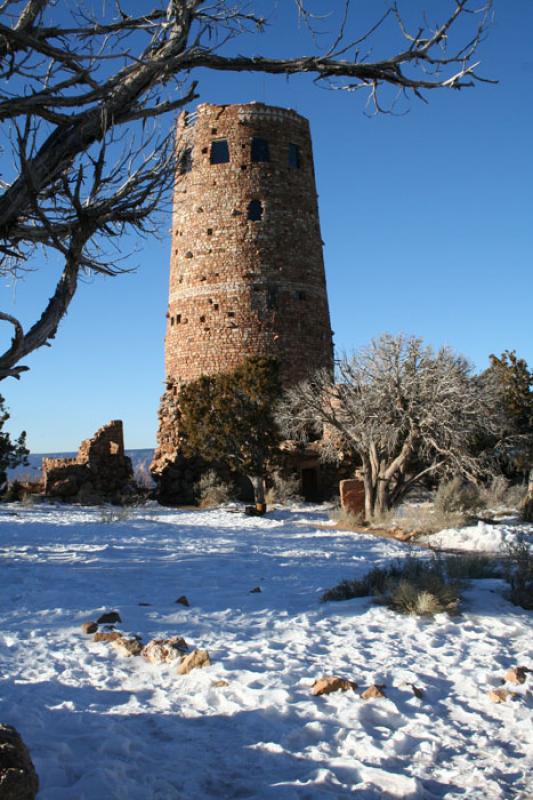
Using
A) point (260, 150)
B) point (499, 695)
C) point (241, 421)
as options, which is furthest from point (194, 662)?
point (260, 150)

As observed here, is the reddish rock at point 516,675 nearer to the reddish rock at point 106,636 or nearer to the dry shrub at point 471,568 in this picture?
the dry shrub at point 471,568

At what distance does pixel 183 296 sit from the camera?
2705 centimetres

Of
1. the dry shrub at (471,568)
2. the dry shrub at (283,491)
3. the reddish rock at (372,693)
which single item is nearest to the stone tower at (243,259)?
the dry shrub at (283,491)

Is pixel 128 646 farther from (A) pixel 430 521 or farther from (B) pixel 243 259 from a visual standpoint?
(B) pixel 243 259

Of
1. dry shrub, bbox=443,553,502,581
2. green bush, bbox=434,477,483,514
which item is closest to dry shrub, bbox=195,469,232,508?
green bush, bbox=434,477,483,514

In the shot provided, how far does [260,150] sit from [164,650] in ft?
80.4

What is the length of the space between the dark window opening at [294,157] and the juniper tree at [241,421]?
29.3 ft

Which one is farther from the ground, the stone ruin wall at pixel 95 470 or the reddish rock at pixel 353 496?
the stone ruin wall at pixel 95 470

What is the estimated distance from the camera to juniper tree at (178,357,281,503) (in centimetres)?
2153

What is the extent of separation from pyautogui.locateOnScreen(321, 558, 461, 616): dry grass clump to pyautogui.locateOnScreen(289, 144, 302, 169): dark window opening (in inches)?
877

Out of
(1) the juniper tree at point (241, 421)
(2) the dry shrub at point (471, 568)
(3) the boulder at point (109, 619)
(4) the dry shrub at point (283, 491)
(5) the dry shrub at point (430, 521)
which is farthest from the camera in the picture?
(4) the dry shrub at point (283, 491)

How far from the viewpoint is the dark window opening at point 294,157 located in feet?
90.3

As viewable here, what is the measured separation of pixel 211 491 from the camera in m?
22.8

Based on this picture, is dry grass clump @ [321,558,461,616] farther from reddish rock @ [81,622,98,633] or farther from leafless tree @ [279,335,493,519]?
leafless tree @ [279,335,493,519]
